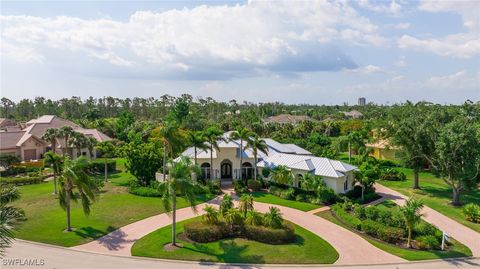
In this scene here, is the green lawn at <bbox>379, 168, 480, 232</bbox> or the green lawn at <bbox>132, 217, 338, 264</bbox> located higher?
the green lawn at <bbox>379, 168, 480, 232</bbox>

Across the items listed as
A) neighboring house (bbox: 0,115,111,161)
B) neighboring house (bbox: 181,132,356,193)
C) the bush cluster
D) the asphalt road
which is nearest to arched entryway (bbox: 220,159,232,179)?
neighboring house (bbox: 181,132,356,193)

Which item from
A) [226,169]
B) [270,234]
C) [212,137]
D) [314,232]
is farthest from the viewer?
[226,169]

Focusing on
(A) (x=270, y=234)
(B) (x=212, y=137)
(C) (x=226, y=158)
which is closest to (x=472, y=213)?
(A) (x=270, y=234)

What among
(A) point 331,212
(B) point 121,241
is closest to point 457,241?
(A) point 331,212

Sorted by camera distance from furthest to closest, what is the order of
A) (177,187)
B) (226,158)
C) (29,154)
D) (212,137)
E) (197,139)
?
(29,154), (226,158), (212,137), (197,139), (177,187)

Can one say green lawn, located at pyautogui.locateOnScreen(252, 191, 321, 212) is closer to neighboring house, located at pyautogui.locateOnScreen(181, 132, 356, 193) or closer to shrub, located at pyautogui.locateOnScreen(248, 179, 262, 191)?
shrub, located at pyautogui.locateOnScreen(248, 179, 262, 191)

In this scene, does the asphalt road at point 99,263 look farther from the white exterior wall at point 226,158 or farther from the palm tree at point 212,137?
the white exterior wall at point 226,158

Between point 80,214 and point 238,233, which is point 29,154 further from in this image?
point 238,233
